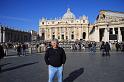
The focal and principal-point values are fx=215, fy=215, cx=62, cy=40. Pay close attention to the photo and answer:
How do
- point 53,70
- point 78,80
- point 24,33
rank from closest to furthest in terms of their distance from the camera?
1. point 53,70
2. point 78,80
3. point 24,33

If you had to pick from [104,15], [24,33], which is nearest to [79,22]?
[24,33]

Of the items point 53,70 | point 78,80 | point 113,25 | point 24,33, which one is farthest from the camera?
point 24,33

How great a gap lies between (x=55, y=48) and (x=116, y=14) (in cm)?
5562

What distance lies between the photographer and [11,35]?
92688 mm

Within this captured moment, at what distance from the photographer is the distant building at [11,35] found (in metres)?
80.2

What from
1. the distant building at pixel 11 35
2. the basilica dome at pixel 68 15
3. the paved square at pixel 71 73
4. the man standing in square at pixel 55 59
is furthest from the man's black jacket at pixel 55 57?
the basilica dome at pixel 68 15

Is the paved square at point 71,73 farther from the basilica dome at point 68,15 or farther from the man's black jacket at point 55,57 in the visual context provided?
the basilica dome at point 68,15

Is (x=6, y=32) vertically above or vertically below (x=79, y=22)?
below

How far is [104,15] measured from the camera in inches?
2409

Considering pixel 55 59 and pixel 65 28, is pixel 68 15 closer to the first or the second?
pixel 65 28

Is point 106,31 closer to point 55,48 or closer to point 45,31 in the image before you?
point 55,48

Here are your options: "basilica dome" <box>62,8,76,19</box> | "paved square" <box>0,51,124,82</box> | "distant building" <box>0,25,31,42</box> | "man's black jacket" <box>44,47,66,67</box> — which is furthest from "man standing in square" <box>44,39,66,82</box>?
"basilica dome" <box>62,8,76,19</box>

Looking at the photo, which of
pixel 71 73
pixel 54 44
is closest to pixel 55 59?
pixel 54 44

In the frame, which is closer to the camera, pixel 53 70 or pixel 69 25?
pixel 53 70
